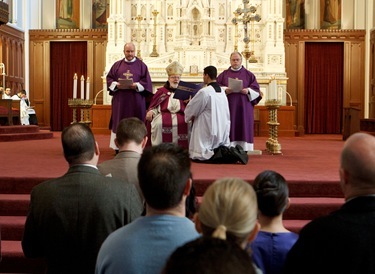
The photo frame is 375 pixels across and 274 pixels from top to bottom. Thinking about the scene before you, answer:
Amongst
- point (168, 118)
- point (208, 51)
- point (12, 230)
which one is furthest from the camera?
point (208, 51)

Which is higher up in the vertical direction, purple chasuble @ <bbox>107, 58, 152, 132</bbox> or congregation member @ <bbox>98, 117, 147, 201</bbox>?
purple chasuble @ <bbox>107, 58, 152, 132</bbox>

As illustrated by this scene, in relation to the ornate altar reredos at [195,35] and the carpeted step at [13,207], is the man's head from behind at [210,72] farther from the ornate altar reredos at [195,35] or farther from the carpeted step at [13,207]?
the ornate altar reredos at [195,35]

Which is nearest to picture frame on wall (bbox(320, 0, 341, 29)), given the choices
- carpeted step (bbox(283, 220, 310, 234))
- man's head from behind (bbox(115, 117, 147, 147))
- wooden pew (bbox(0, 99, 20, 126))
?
wooden pew (bbox(0, 99, 20, 126))

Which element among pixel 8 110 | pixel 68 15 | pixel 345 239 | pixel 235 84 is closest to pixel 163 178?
pixel 345 239

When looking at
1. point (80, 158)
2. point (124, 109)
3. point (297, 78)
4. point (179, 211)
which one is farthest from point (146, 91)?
point (297, 78)

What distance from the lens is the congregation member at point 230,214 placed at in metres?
1.77

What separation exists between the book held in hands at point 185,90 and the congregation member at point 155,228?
6.24 meters

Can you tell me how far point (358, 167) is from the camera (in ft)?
7.89

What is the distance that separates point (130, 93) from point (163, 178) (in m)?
7.43

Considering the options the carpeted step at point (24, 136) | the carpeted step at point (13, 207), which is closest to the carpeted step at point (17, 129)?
the carpeted step at point (24, 136)

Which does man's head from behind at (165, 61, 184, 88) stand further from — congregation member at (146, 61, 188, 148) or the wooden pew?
the wooden pew

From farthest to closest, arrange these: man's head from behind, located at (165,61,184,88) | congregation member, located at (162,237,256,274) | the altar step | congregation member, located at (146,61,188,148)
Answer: the altar step
congregation member, located at (146,61,188,148)
man's head from behind, located at (165,61,184,88)
congregation member, located at (162,237,256,274)

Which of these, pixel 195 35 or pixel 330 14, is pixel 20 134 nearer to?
pixel 195 35

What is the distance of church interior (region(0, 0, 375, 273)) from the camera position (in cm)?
1599
